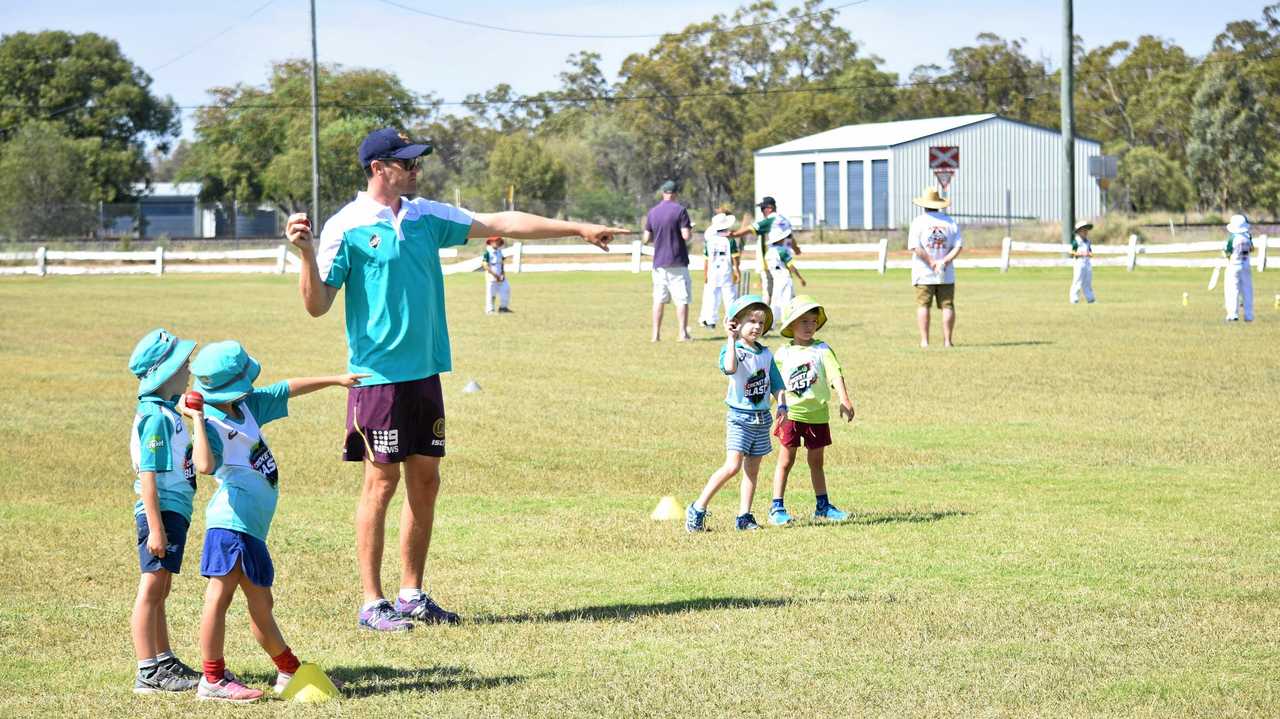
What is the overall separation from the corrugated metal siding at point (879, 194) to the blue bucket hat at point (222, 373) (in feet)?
222

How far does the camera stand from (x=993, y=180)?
241ft

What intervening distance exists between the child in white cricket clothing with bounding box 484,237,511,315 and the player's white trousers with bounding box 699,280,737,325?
18.1 ft

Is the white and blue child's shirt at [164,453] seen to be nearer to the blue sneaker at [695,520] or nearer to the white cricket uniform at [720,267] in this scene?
the blue sneaker at [695,520]

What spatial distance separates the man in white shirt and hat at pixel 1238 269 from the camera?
24312 mm

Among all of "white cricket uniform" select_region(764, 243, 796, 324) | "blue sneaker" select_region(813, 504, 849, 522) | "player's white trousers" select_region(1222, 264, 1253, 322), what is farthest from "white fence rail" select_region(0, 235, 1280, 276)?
"blue sneaker" select_region(813, 504, 849, 522)

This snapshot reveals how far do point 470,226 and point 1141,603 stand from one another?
356 cm

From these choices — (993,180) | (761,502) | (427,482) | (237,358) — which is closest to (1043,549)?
(761,502)

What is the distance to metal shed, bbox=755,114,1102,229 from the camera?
7238cm

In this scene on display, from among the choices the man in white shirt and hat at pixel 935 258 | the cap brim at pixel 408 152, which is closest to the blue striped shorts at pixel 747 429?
the cap brim at pixel 408 152

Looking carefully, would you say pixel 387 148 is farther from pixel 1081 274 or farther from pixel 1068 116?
pixel 1068 116

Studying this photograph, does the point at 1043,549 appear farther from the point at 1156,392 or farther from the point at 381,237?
the point at 1156,392

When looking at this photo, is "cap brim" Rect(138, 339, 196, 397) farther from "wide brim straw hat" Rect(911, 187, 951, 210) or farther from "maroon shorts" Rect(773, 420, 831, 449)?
"wide brim straw hat" Rect(911, 187, 951, 210)

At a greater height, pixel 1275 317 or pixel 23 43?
pixel 23 43

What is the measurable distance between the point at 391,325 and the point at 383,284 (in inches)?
7.4
